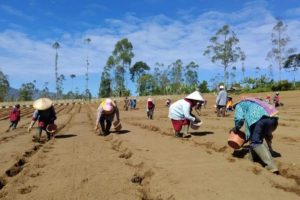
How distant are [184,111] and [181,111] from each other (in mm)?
187

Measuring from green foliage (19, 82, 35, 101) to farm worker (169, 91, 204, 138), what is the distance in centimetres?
9766

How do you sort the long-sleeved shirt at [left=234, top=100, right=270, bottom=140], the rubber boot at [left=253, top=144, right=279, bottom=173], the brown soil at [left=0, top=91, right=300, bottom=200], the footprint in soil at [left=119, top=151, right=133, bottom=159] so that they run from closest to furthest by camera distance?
the brown soil at [left=0, top=91, right=300, bottom=200] < the rubber boot at [left=253, top=144, right=279, bottom=173] < the long-sleeved shirt at [left=234, top=100, right=270, bottom=140] < the footprint in soil at [left=119, top=151, right=133, bottom=159]

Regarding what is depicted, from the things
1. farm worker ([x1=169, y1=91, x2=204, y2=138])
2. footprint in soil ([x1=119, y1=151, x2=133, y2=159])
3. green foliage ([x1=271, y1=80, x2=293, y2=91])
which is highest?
green foliage ([x1=271, y1=80, x2=293, y2=91])

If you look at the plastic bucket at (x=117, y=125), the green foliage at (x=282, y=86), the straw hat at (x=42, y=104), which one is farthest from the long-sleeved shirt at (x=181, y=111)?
the green foliage at (x=282, y=86)

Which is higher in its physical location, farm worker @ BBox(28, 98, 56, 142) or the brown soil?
farm worker @ BBox(28, 98, 56, 142)

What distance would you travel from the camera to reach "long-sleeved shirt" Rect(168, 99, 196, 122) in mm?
12148

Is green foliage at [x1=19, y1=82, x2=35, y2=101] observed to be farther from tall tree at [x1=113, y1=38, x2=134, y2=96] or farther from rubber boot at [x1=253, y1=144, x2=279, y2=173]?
rubber boot at [x1=253, y1=144, x2=279, y2=173]

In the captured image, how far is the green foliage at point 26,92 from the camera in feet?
346

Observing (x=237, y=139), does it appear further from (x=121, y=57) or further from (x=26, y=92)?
(x=26, y=92)

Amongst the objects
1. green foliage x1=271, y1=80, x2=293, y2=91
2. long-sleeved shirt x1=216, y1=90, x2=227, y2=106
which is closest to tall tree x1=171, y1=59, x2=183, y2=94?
green foliage x1=271, y1=80, x2=293, y2=91

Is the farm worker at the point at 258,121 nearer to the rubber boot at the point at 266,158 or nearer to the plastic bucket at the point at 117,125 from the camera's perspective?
the rubber boot at the point at 266,158

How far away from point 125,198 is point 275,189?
2073mm

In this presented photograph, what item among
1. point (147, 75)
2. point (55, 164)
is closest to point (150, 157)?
point (55, 164)

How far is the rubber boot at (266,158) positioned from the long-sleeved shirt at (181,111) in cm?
474
